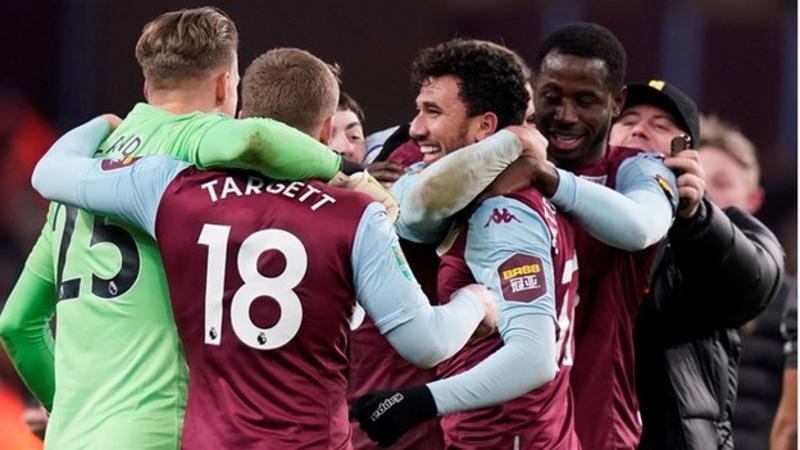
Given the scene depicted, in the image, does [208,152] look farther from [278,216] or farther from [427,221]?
[427,221]

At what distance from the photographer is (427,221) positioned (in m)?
3.96

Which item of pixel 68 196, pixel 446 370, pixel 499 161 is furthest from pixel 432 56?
pixel 68 196

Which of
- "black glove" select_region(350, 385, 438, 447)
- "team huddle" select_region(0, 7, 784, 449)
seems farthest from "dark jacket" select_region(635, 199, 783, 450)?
"black glove" select_region(350, 385, 438, 447)

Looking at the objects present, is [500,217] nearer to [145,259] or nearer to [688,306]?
[145,259]

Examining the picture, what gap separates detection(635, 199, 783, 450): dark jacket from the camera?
4.54 metres

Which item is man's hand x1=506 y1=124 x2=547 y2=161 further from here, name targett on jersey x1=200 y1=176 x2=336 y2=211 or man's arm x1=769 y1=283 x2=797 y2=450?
man's arm x1=769 y1=283 x2=797 y2=450

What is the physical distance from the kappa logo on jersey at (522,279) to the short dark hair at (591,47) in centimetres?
76

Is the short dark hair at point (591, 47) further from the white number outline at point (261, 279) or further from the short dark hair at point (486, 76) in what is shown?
the white number outline at point (261, 279)

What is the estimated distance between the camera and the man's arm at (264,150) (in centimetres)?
342

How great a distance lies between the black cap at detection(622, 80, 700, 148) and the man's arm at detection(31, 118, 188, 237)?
166 centimetres

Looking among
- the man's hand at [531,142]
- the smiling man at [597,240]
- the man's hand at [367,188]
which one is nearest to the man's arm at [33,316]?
the man's hand at [367,188]

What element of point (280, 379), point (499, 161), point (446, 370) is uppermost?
point (499, 161)

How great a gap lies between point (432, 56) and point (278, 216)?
86cm

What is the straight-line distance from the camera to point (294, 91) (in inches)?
144
